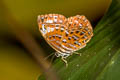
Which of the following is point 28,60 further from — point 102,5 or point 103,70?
point 103,70

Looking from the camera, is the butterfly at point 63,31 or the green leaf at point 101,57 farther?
the butterfly at point 63,31

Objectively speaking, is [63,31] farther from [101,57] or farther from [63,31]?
[101,57]

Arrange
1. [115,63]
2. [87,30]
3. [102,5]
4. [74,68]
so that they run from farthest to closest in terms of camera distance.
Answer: [102,5] → [87,30] → [74,68] → [115,63]

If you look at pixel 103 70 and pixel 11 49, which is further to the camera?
pixel 11 49

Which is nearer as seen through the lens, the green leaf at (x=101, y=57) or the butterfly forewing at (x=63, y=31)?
the green leaf at (x=101, y=57)

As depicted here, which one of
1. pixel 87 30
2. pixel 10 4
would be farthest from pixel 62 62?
pixel 10 4
